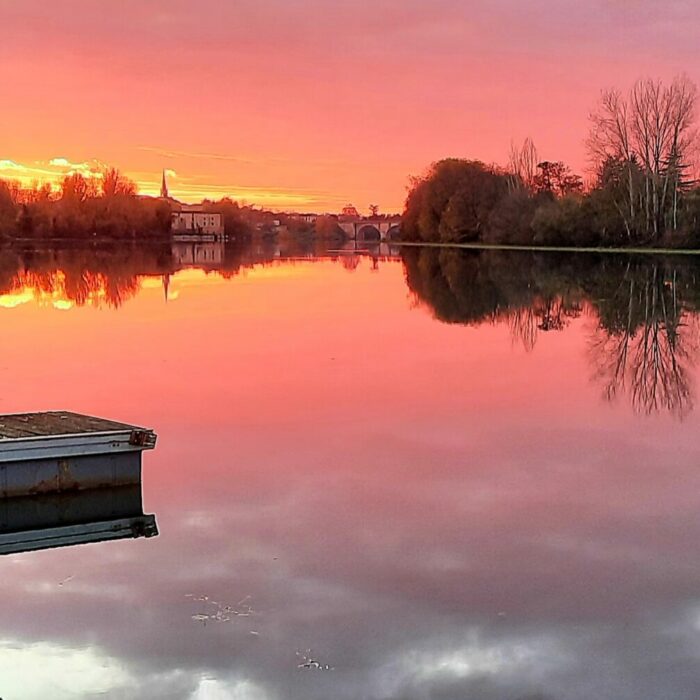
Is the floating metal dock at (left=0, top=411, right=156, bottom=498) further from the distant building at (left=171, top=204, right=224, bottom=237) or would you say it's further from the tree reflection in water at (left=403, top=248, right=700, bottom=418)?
the distant building at (left=171, top=204, right=224, bottom=237)

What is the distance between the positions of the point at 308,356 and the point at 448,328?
646cm

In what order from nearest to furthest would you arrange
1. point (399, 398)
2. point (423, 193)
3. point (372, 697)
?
1. point (372, 697)
2. point (399, 398)
3. point (423, 193)

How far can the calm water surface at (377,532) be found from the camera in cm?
589

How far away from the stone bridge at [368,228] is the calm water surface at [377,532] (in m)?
150

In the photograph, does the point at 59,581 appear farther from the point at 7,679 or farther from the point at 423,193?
the point at 423,193

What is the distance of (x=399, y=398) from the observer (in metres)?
14.8

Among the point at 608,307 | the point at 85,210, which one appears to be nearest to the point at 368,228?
the point at 85,210

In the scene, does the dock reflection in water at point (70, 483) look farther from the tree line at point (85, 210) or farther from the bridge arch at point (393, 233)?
the bridge arch at point (393, 233)

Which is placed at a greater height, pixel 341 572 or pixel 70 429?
pixel 70 429

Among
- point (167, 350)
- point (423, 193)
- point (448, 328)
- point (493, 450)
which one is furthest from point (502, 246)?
point (493, 450)

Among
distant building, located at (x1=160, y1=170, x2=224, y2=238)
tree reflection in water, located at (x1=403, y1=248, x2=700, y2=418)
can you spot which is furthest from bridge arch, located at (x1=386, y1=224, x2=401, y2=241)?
tree reflection in water, located at (x1=403, y1=248, x2=700, y2=418)

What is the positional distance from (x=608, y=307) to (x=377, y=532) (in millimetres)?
22916

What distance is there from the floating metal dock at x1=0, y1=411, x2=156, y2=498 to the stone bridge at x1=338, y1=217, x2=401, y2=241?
15687cm

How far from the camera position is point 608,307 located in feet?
98.2
